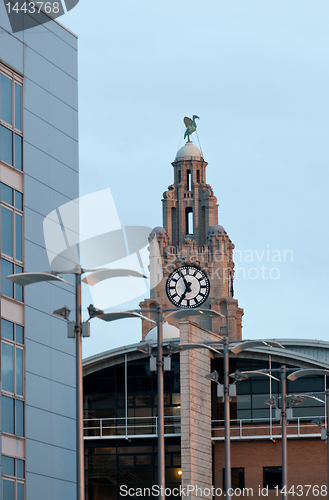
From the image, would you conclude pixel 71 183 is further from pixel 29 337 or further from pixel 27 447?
pixel 27 447

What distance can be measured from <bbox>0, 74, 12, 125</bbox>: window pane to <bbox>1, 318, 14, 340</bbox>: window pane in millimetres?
6734

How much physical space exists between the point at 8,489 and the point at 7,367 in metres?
3.81

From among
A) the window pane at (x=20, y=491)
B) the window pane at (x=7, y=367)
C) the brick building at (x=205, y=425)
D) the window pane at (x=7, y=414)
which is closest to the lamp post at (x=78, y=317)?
the window pane at (x=7, y=367)

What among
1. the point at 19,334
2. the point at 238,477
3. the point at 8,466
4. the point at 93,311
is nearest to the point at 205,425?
the point at 238,477

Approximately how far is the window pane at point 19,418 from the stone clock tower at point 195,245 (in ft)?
239

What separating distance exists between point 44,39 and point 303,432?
27562mm

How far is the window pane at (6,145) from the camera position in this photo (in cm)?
3394

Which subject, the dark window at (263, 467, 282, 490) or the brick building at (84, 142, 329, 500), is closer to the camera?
the brick building at (84, 142, 329, 500)

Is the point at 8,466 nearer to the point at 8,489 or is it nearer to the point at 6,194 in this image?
the point at 8,489

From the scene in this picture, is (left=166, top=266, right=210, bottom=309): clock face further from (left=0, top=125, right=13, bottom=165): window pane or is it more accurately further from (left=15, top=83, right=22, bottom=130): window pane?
(left=0, top=125, right=13, bottom=165): window pane

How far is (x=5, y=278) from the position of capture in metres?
33.2

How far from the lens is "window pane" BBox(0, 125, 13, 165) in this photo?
3394 cm

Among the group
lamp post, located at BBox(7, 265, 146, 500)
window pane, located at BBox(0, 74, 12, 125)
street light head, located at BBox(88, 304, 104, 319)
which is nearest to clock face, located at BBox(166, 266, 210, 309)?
window pane, located at BBox(0, 74, 12, 125)

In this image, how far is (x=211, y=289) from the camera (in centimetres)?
10969
